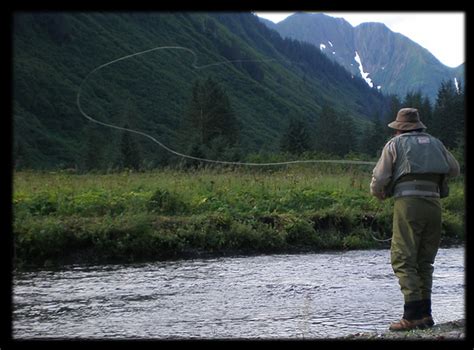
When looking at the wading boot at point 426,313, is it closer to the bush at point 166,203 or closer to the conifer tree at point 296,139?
the bush at point 166,203

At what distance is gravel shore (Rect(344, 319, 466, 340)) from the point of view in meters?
4.76

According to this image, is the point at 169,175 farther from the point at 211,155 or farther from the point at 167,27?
the point at 167,27

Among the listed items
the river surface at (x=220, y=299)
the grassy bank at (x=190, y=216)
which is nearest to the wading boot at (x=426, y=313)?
the river surface at (x=220, y=299)

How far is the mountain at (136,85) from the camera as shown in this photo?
75.7 meters

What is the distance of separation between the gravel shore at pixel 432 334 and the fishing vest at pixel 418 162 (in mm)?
1128

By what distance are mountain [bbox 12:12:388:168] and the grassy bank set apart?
32540 millimetres

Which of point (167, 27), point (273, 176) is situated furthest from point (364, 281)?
point (167, 27)

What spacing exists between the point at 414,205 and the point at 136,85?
3546 inches

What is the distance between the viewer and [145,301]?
7.12m

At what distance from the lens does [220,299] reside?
7.19m

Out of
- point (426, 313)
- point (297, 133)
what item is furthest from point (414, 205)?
point (297, 133)

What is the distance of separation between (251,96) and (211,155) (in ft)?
258

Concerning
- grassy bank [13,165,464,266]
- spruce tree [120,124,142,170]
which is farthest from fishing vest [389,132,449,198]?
spruce tree [120,124,142,170]

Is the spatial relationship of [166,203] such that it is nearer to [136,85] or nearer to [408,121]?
[408,121]
